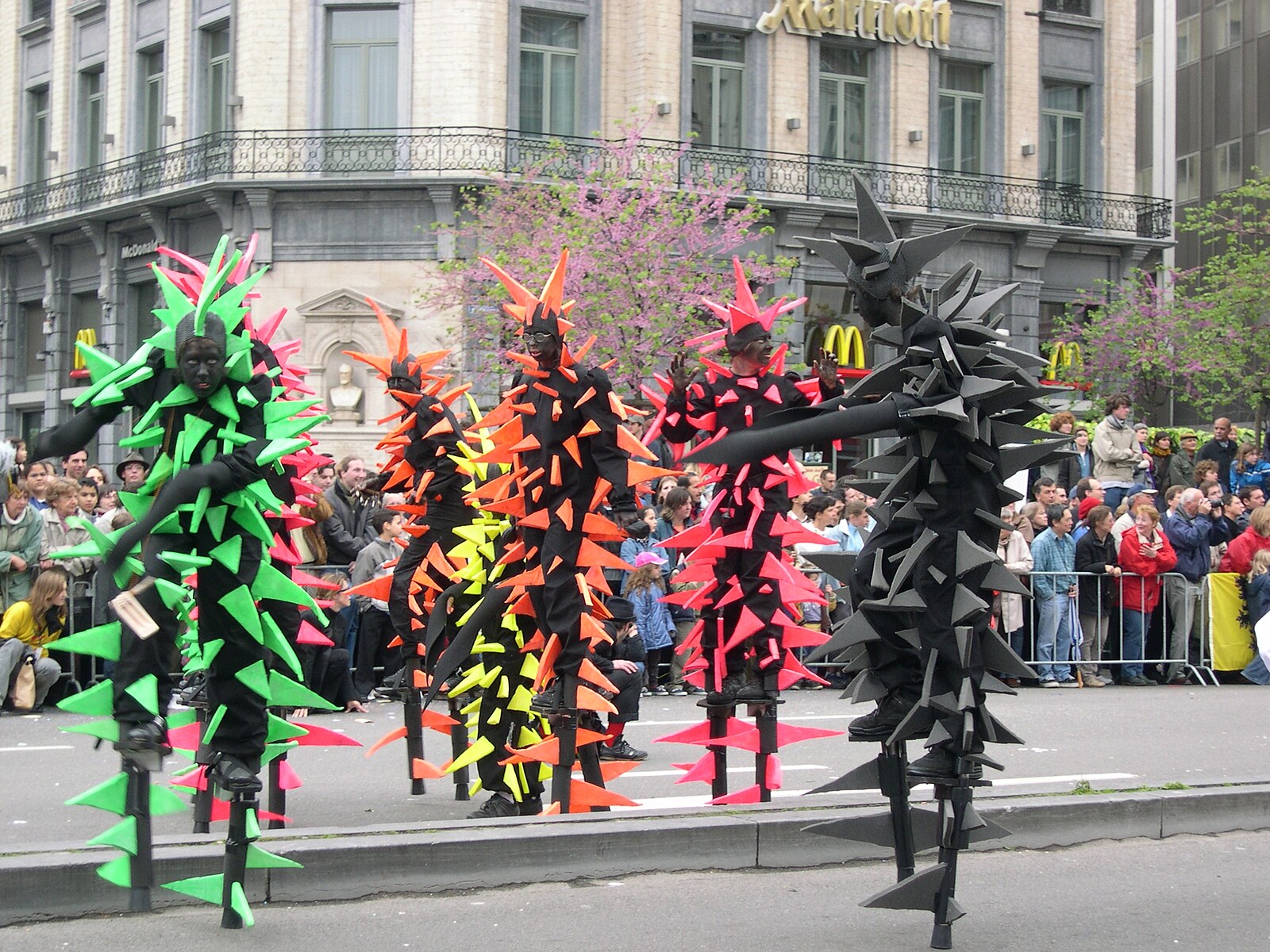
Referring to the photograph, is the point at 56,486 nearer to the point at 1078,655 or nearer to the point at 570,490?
the point at 570,490

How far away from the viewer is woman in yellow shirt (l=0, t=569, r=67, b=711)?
43.5 ft

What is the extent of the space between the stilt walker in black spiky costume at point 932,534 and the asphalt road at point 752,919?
453mm

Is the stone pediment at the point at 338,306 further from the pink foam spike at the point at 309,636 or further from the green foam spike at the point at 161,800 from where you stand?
the green foam spike at the point at 161,800

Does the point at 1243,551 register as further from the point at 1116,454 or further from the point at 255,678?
the point at 255,678

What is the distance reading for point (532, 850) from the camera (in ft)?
24.1

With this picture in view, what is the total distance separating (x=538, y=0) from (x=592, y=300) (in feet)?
27.2

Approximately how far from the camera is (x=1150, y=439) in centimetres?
2239

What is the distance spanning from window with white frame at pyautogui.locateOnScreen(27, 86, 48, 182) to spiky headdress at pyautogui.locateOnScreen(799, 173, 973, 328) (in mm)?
35060

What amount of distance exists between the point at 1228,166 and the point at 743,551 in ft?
151

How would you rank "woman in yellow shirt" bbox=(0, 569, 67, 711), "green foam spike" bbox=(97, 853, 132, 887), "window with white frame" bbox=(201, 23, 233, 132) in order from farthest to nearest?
"window with white frame" bbox=(201, 23, 233, 132) < "woman in yellow shirt" bbox=(0, 569, 67, 711) < "green foam spike" bbox=(97, 853, 132, 887)

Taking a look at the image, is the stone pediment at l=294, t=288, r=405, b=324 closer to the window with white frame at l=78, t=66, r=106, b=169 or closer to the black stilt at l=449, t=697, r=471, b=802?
the window with white frame at l=78, t=66, r=106, b=169

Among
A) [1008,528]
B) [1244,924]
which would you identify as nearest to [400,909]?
[1008,528]

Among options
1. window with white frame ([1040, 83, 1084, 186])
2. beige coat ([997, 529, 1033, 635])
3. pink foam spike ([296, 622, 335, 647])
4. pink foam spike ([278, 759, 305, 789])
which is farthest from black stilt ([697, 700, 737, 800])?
window with white frame ([1040, 83, 1084, 186])

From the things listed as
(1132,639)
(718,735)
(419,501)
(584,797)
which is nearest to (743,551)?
(718,735)
